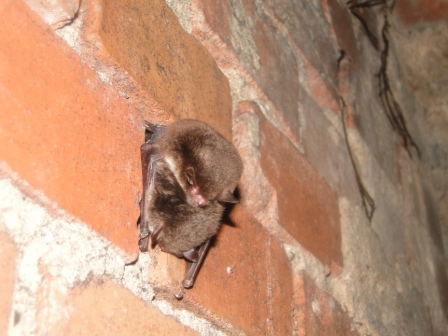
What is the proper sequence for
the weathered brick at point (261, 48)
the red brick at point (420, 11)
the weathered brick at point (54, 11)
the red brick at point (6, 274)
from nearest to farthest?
the red brick at point (6, 274) → the weathered brick at point (54, 11) → the weathered brick at point (261, 48) → the red brick at point (420, 11)

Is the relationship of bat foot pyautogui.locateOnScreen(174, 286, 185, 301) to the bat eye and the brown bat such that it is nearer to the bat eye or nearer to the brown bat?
the brown bat

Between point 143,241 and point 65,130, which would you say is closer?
point 65,130

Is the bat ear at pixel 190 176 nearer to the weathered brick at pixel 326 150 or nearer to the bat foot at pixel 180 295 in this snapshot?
the bat foot at pixel 180 295

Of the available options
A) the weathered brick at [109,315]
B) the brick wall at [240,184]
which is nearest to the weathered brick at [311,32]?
the brick wall at [240,184]

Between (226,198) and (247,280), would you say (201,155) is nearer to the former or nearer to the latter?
(226,198)

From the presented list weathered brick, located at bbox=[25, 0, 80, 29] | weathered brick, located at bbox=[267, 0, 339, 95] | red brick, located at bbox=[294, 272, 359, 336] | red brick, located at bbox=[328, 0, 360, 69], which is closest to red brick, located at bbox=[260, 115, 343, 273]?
red brick, located at bbox=[294, 272, 359, 336]

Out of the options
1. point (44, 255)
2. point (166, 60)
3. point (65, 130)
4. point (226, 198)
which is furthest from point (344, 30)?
point (44, 255)

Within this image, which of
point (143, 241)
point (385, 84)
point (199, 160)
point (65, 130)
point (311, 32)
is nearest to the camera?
point (65, 130)
